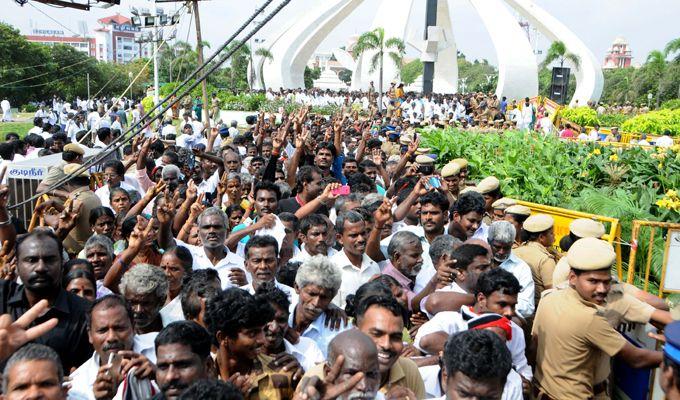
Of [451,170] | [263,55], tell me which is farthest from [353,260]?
[263,55]

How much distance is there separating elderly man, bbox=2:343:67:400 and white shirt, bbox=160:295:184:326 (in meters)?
1.28

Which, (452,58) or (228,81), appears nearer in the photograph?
(452,58)

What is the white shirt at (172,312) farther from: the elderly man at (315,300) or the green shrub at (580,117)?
the green shrub at (580,117)

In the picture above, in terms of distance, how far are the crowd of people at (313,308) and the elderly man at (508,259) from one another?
12mm

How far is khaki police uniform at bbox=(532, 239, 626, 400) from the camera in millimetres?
3602

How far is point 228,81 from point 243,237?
64.0 m

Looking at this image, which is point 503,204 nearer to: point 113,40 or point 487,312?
point 487,312

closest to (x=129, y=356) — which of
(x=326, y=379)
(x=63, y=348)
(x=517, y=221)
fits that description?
(x=63, y=348)

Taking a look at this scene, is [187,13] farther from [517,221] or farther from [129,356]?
[129,356]

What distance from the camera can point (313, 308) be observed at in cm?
392

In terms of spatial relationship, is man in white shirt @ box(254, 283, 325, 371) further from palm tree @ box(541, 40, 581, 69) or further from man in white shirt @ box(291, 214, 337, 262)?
palm tree @ box(541, 40, 581, 69)

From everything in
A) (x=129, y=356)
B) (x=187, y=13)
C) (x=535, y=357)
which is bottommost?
(x=535, y=357)

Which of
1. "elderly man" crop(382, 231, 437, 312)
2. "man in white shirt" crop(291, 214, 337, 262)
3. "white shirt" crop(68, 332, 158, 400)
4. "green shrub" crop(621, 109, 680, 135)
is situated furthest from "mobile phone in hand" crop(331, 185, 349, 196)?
"green shrub" crop(621, 109, 680, 135)

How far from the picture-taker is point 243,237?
5758 mm
